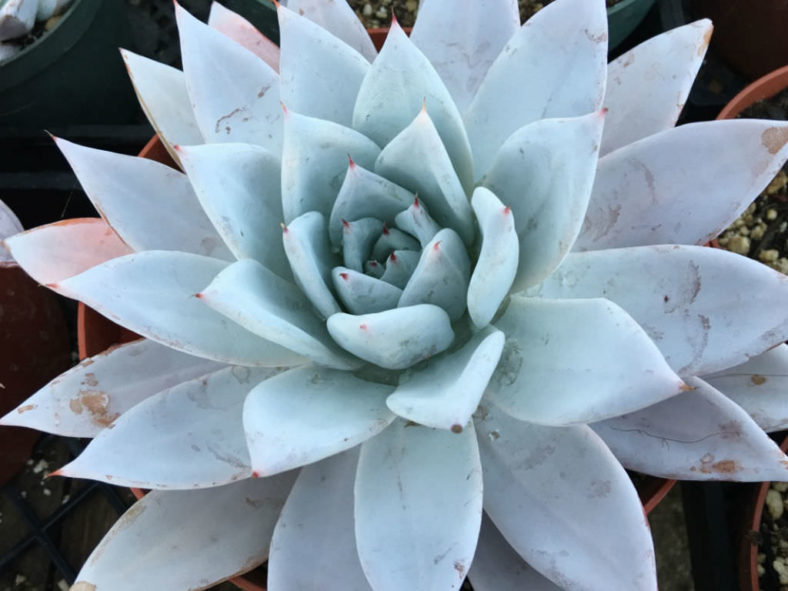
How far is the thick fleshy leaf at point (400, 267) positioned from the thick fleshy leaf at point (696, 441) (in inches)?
7.7

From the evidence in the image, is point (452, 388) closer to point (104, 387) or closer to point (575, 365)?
point (575, 365)

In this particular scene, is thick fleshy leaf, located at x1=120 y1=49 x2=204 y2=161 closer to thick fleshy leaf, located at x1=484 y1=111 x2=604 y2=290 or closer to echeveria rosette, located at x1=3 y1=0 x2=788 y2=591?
echeveria rosette, located at x1=3 y1=0 x2=788 y2=591

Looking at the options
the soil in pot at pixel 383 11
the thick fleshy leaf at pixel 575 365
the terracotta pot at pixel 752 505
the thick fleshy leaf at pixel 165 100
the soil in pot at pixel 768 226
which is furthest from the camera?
the soil in pot at pixel 383 11

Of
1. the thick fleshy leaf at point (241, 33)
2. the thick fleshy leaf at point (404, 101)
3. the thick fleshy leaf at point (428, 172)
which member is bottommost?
the thick fleshy leaf at point (428, 172)

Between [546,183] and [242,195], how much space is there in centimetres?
21

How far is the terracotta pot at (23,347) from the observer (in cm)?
89

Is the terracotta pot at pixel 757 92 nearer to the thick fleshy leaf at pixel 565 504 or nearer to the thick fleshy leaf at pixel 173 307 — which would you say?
the thick fleshy leaf at pixel 565 504

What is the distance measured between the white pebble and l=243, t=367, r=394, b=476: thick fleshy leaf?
1.67ft

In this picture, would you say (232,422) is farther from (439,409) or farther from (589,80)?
(589,80)

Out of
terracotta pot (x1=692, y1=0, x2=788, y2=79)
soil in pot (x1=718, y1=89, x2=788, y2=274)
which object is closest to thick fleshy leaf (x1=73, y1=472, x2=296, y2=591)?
soil in pot (x1=718, y1=89, x2=788, y2=274)

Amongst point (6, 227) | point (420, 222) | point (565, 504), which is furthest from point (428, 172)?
point (6, 227)

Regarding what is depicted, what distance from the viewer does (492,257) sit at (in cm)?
44

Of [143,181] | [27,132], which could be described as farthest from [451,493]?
A: [27,132]

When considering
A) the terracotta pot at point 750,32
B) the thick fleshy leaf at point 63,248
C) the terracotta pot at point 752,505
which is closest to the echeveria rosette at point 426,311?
the thick fleshy leaf at point 63,248
